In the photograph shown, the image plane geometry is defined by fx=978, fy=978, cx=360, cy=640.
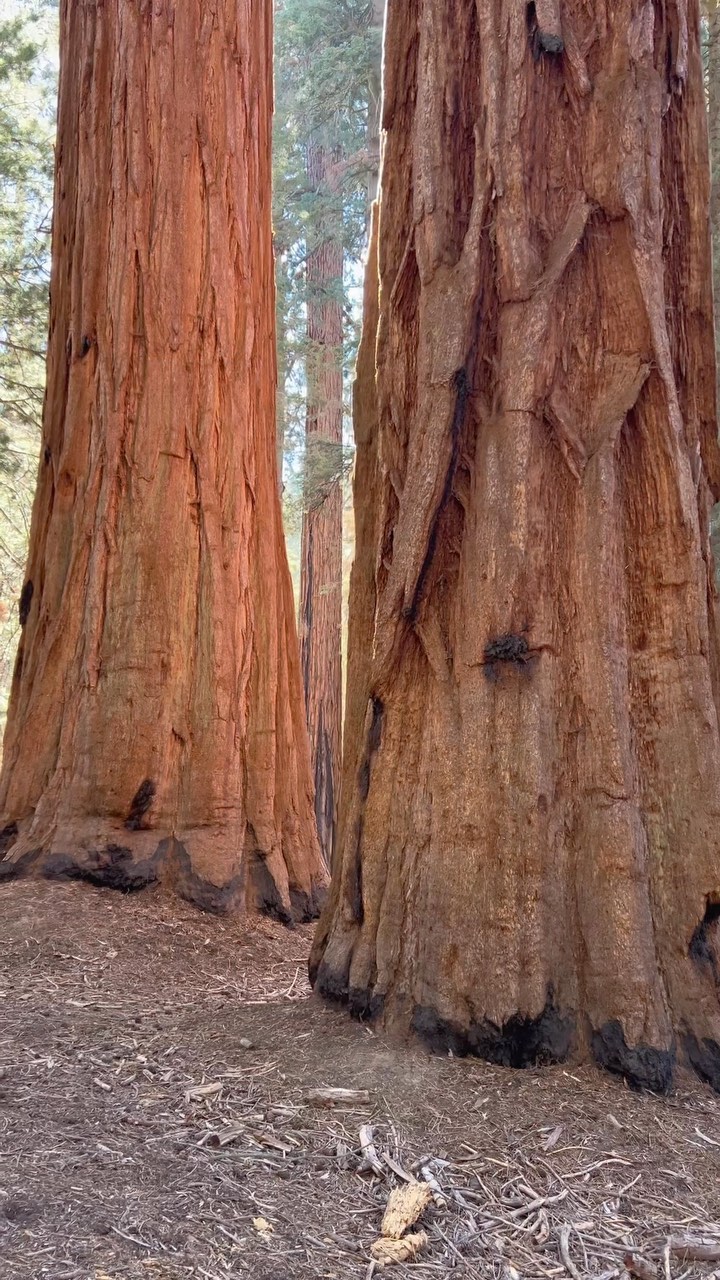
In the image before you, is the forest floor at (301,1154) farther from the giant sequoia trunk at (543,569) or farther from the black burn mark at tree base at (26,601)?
the black burn mark at tree base at (26,601)

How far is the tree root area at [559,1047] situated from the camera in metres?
2.63

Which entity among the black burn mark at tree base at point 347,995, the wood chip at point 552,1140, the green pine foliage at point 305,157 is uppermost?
the green pine foliage at point 305,157

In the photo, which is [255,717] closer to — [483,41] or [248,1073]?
[248,1073]

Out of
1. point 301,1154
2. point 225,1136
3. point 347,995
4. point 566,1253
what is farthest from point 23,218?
point 566,1253

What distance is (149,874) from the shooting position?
16.0 feet

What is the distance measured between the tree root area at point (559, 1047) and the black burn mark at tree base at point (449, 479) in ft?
4.14

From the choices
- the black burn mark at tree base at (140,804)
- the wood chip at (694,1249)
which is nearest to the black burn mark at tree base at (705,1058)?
the wood chip at (694,1249)

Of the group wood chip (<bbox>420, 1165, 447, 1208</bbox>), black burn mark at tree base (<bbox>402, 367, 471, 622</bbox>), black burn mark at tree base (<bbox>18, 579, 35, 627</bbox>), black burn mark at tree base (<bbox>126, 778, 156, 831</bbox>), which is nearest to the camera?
wood chip (<bbox>420, 1165, 447, 1208</bbox>)

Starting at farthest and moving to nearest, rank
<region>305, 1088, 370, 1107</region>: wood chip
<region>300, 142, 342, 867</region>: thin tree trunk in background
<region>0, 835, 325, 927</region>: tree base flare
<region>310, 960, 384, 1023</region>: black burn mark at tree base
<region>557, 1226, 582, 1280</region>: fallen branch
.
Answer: <region>300, 142, 342, 867</region>: thin tree trunk in background → <region>0, 835, 325, 927</region>: tree base flare → <region>310, 960, 384, 1023</region>: black burn mark at tree base → <region>305, 1088, 370, 1107</region>: wood chip → <region>557, 1226, 582, 1280</region>: fallen branch

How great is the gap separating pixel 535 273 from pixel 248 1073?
8.48 feet

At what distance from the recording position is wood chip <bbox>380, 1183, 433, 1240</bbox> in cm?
192

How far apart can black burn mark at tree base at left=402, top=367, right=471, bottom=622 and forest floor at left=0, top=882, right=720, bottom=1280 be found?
1334mm

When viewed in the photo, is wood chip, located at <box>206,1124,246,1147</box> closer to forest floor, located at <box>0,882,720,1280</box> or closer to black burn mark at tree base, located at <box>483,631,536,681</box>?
forest floor, located at <box>0,882,720,1280</box>

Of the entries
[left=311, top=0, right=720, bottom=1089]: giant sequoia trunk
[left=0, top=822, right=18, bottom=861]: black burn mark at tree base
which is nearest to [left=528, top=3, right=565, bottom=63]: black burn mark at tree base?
[left=311, top=0, right=720, bottom=1089]: giant sequoia trunk
